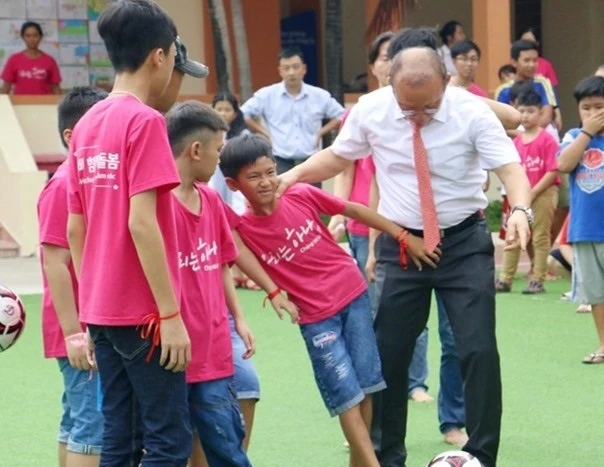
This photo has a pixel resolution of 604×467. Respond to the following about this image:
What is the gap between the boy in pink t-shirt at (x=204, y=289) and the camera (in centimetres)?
501

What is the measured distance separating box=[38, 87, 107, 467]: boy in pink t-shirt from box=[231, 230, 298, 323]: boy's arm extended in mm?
847

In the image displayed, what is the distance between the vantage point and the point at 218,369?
5074mm

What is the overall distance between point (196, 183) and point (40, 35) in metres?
12.8

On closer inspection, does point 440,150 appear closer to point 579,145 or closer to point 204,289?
point 204,289

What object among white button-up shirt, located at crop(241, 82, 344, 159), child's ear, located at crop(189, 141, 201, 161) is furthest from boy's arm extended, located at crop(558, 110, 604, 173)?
white button-up shirt, located at crop(241, 82, 344, 159)

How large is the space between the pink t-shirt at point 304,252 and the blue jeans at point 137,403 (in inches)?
54.3

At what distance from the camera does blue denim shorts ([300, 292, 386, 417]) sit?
5.83 meters

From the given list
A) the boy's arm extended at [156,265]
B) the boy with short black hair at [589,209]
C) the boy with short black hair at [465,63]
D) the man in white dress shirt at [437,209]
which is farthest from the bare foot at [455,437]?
the boy with short black hair at [465,63]

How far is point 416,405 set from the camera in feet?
24.9

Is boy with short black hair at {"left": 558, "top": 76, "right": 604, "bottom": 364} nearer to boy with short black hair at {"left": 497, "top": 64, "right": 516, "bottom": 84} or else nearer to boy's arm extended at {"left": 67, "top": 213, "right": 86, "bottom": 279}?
boy's arm extended at {"left": 67, "top": 213, "right": 86, "bottom": 279}

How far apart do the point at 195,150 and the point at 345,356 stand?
128 centimetres

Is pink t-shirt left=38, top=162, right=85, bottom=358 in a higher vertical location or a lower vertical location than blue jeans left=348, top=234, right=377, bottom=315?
higher

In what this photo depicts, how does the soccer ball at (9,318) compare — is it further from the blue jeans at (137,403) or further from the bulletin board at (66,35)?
the bulletin board at (66,35)

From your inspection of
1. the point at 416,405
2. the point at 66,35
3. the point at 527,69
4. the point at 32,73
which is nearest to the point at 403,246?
the point at 416,405
